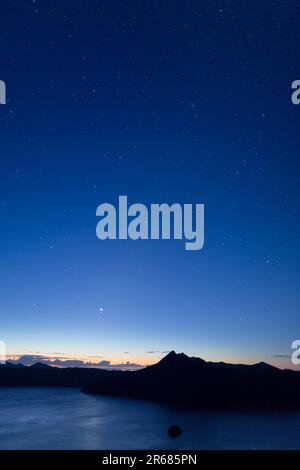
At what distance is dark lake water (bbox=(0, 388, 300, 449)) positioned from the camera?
44.6 meters

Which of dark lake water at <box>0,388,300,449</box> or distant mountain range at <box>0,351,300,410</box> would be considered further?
distant mountain range at <box>0,351,300,410</box>

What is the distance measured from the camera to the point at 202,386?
359ft

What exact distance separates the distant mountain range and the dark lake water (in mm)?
14911

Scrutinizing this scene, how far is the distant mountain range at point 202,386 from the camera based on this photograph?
94688 mm

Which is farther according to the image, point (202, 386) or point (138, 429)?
point (202, 386)

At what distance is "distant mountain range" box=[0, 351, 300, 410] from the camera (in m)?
94.7

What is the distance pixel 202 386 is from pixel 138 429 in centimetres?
5485

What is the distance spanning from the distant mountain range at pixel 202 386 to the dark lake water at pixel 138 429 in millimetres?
14911

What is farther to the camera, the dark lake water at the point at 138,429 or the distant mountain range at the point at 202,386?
the distant mountain range at the point at 202,386

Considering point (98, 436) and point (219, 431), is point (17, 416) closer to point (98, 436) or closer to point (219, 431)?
point (98, 436)
